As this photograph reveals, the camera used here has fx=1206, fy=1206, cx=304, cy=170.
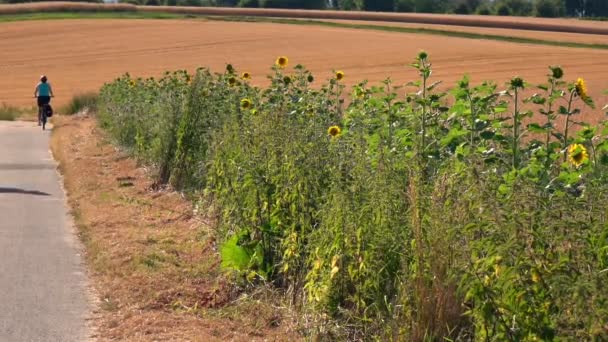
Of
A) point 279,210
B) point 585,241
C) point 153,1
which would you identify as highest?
point 585,241

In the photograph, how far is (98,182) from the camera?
1583 centimetres

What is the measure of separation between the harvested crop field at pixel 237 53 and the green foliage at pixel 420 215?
27.5m

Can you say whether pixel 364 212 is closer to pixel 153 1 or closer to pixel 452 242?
pixel 452 242

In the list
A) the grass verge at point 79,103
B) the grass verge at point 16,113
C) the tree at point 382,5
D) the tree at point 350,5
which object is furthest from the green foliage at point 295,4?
the grass verge at point 79,103

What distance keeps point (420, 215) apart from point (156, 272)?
350cm

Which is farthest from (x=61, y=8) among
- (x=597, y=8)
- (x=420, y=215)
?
(x=420, y=215)

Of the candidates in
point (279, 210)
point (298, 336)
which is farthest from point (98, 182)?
point (298, 336)

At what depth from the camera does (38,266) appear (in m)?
10.0

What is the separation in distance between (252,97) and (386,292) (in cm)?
538

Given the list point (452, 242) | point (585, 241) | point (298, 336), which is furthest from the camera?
point (298, 336)

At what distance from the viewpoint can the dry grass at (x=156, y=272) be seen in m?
7.77

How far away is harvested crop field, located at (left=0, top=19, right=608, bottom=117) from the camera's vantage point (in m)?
47.6

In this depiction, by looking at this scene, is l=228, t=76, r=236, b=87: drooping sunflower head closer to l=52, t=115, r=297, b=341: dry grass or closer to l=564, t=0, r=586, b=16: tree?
l=52, t=115, r=297, b=341: dry grass

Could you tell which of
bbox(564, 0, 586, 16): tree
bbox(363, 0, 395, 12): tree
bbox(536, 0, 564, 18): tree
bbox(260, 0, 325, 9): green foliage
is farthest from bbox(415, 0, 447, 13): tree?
bbox(564, 0, 586, 16): tree
